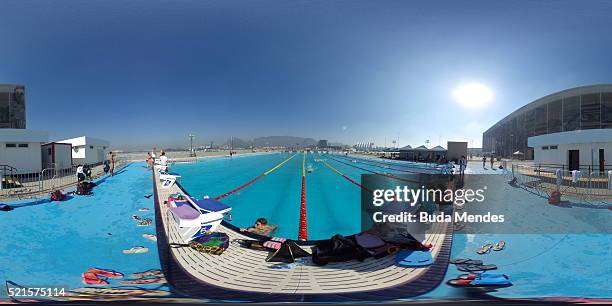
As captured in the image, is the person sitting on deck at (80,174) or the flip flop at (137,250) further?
the person sitting on deck at (80,174)

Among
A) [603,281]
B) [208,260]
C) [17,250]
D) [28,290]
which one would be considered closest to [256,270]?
[208,260]

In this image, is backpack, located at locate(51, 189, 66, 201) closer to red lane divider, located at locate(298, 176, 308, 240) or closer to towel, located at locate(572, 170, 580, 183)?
red lane divider, located at locate(298, 176, 308, 240)

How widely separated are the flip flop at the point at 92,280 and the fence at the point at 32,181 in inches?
174

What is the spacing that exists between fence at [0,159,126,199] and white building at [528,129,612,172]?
10766 mm

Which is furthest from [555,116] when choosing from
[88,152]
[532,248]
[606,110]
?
[88,152]

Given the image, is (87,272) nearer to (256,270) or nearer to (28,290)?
(28,290)

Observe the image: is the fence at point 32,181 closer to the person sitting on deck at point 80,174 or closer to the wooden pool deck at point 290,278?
the person sitting on deck at point 80,174

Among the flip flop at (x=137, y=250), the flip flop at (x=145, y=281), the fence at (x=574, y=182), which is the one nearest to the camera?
the flip flop at (x=145, y=281)

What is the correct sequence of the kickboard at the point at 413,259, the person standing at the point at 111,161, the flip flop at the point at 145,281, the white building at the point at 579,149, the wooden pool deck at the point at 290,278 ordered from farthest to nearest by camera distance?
the person standing at the point at 111,161
the white building at the point at 579,149
the kickboard at the point at 413,259
the flip flop at the point at 145,281
the wooden pool deck at the point at 290,278

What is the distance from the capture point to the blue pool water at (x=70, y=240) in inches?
94.5

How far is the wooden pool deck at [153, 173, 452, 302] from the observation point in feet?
6.15

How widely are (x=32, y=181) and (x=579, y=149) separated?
11760 millimetres

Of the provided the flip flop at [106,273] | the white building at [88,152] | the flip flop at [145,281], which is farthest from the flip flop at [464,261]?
the white building at [88,152]

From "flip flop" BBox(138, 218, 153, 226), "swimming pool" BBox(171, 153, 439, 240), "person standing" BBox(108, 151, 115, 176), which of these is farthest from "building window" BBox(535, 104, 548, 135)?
"person standing" BBox(108, 151, 115, 176)
